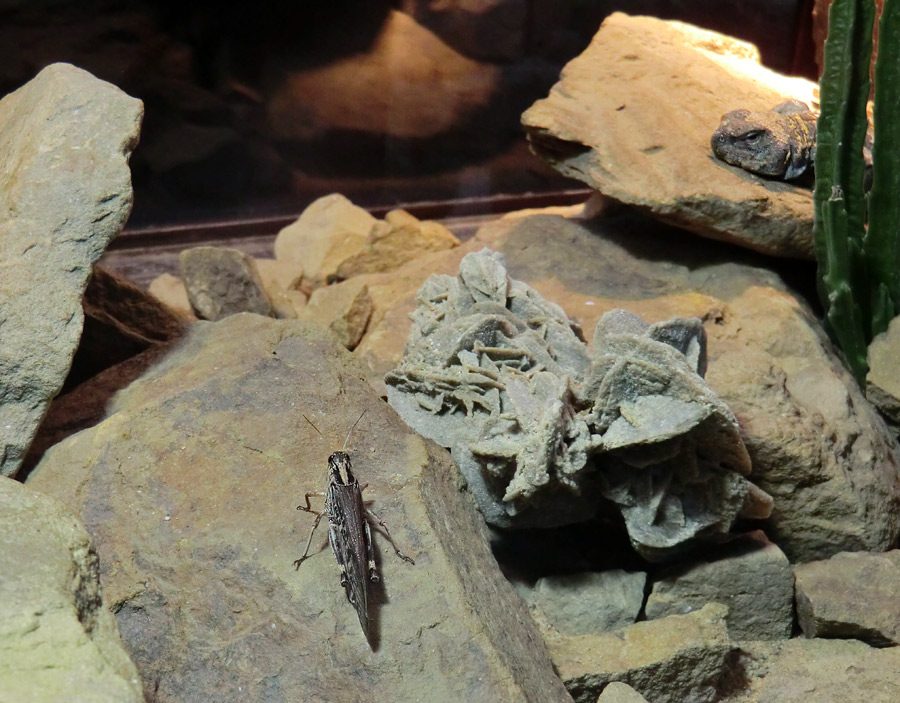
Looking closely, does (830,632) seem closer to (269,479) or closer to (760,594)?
(760,594)

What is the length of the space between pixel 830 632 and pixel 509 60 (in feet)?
8.51

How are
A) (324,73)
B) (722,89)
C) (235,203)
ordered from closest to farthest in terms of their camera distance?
(722,89) → (324,73) → (235,203)

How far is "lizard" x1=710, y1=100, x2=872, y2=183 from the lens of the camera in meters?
3.01

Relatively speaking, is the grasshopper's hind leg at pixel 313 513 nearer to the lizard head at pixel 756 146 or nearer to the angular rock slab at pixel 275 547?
the angular rock slab at pixel 275 547

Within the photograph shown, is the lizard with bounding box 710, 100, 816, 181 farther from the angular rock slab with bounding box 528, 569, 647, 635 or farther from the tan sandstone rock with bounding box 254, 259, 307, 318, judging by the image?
the tan sandstone rock with bounding box 254, 259, 307, 318

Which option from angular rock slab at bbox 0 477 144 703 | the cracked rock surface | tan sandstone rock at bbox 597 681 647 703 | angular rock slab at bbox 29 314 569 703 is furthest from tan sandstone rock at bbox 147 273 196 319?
tan sandstone rock at bbox 597 681 647 703

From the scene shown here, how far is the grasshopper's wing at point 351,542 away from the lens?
5.76 ft

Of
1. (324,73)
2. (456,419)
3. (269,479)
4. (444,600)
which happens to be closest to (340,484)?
(269,479)

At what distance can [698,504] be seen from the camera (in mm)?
2250

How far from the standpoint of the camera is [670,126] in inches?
126

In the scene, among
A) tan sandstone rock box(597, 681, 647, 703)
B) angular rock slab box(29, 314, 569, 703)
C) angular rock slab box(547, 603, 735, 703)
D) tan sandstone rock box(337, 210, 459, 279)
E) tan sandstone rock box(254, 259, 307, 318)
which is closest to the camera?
angular rock slab box(29, 314, 569, 703)

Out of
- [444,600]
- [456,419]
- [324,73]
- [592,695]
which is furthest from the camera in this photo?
[324,73]

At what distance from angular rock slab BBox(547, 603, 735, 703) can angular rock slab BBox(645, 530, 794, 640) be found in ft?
0.36

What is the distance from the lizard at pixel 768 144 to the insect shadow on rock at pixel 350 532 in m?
1.88
